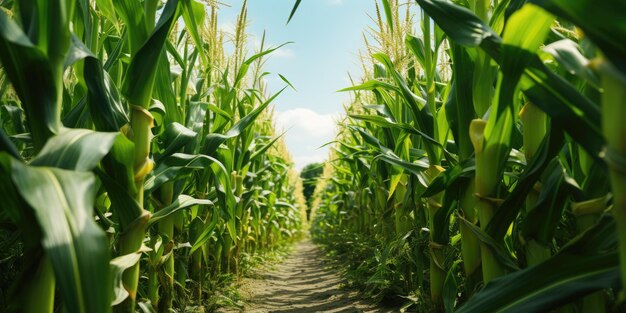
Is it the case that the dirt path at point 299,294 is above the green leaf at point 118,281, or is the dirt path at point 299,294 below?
below

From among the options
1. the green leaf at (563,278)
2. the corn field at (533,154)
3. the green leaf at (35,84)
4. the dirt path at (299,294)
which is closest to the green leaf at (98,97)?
the green leaf at (35,84)

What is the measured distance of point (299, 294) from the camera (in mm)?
4062

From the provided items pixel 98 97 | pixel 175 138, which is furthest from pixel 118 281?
pixel 175 138

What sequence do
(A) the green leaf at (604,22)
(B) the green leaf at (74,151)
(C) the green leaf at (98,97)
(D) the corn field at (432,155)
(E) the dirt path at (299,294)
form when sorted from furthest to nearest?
(E) the dirt path at (299,294)
(C) the green leaf at (98,97)
(B) the green leaf at (74,151)
(D) the corn field at (432,155)
(A) the green leaf at (604,22)

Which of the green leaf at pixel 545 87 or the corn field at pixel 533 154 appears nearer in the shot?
the corn field at pixel 533 154

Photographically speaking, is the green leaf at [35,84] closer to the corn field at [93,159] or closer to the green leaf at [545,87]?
the corn field at [93,159]

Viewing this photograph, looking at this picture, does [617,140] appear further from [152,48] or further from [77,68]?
[77,68]

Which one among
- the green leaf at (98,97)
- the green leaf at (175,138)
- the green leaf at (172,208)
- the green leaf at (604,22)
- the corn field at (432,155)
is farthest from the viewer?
the green leaf at (175,138)

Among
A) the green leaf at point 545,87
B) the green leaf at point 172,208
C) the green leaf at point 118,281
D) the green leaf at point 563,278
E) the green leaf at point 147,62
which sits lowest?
the green leaf at point 563,278

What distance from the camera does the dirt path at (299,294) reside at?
3239 mm

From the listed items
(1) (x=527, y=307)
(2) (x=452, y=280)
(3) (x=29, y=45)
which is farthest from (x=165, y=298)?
(1) (x=527, y=307)

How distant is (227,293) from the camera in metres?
3.25

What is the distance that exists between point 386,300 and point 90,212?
2618 millimetres

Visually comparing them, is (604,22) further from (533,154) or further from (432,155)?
(432,155)
